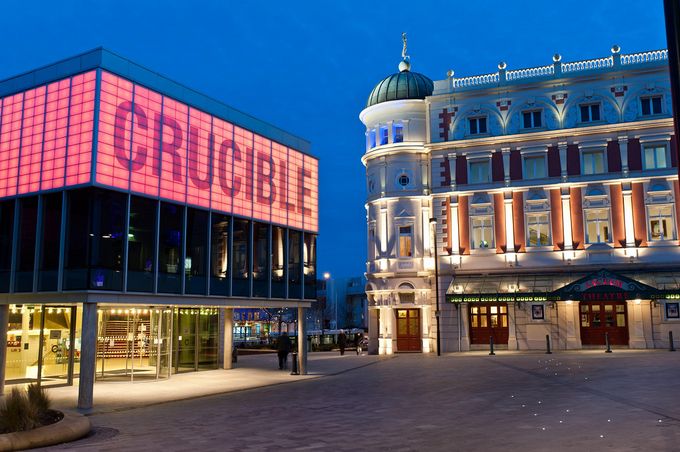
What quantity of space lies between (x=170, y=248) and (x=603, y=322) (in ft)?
Result: 91.7

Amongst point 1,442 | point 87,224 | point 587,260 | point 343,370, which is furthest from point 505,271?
point 1,442

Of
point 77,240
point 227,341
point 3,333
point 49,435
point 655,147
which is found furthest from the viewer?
point 655,147

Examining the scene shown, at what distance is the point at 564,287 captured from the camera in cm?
3803

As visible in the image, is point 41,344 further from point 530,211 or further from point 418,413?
point 530,211

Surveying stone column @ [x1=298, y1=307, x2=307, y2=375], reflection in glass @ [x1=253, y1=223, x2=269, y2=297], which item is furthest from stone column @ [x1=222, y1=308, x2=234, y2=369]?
reflection in glass @ [x1=253, y1=223, x2=269, y2=297]

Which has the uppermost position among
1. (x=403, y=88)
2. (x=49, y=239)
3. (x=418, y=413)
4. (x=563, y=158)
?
(x=403, y=88)

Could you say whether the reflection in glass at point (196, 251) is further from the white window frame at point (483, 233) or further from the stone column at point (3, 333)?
the white window frame at point (483, 233)

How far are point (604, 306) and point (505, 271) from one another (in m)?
6.19

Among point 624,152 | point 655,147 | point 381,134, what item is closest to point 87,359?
point 381,134

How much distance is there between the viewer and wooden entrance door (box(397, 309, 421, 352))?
1695 inches

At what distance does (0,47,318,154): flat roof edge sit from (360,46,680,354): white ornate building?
1787cm

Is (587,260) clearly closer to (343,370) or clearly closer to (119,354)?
(343,370)

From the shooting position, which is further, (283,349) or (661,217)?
(661,217)

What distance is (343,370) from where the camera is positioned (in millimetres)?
30703
